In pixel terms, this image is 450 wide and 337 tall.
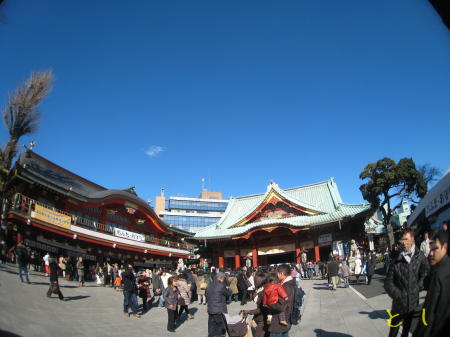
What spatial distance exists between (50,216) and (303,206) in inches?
865

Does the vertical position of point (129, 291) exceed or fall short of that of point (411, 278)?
it falls short

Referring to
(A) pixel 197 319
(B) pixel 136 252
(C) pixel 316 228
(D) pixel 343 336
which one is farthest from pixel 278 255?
(D) pixel 343 336

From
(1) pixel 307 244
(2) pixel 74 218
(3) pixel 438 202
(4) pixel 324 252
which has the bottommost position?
(4) pixel 324 252

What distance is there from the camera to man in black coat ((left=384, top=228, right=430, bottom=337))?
4.07m

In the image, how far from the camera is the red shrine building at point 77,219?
18234 millimetres

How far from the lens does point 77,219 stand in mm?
23062

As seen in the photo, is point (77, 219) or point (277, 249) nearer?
point (77, 219)

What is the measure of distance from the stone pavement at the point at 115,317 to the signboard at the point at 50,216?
6.49m

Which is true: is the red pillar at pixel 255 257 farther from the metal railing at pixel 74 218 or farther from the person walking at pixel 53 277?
the person walking at pixel 53 277

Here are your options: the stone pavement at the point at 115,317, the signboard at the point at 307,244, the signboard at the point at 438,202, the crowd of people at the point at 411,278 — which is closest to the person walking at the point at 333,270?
the stone pavement at the point at 115,317

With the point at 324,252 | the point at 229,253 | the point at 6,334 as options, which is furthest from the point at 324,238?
the point at 6,334

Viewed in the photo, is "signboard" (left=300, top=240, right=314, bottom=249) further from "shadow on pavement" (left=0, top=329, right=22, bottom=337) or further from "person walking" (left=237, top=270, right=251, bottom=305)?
"shadow on pavement" (left=0, top=329, right=22, bottom=337)

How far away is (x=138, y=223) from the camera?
105 feet

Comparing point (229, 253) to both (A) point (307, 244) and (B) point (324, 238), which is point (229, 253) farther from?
(B) point (324, 238)
